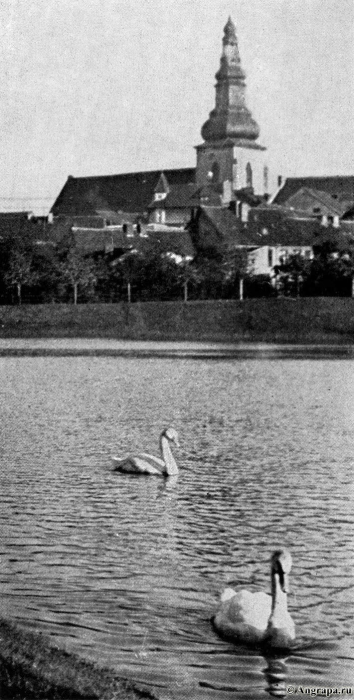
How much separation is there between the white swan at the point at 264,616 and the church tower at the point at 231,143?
165168 mm

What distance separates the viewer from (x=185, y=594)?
543 inches

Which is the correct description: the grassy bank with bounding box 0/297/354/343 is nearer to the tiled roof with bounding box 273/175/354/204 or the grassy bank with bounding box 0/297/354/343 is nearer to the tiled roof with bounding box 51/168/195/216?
the tiled roof with bounding box 273/175/354/204

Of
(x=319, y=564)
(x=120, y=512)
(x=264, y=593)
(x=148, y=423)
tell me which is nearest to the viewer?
(x=264, y=593)

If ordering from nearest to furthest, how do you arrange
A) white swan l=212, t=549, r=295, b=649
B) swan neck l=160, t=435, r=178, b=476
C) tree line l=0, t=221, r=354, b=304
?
white swan l=212, t=549, r=295, b=649 < swan neck l=160, t=435, r=178, b=476 < tree line l=0, t=221, r=354, b=304

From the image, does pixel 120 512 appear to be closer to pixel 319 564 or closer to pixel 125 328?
pixel 319 564

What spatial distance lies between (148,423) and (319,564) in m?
16.8

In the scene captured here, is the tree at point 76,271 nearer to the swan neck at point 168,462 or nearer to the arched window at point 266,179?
the swan neck at point 168,462

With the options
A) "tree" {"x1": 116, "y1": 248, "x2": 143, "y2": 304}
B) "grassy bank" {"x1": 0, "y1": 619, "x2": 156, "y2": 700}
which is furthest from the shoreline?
"grassy bank" {"x1": 0, "y1": 619, "x2": 156, "y2": 700}

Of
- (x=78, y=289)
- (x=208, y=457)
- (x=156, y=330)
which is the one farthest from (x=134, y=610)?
(x=78, y=289)

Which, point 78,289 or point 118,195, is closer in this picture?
point 78,289

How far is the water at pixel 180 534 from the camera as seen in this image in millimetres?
11703

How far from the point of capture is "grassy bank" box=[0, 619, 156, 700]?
31.3ft

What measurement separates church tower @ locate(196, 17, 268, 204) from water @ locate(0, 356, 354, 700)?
145708 millimetres

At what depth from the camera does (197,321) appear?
275 feet
